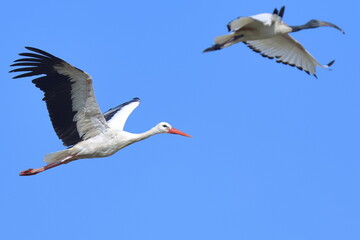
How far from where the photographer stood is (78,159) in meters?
17.1

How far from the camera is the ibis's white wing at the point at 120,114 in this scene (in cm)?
1764

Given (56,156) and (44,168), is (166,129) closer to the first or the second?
(56,156)

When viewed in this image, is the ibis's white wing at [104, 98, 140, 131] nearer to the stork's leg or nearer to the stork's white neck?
the stork's white neck

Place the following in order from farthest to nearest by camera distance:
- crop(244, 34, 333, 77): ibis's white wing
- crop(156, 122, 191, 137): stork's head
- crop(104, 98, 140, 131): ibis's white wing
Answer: crop(244, 34, 333, 77): ibis's white wing
crop(104, 98, 140, 131): ibis's white wing
crop(156, 122, 191, 137): stork's head

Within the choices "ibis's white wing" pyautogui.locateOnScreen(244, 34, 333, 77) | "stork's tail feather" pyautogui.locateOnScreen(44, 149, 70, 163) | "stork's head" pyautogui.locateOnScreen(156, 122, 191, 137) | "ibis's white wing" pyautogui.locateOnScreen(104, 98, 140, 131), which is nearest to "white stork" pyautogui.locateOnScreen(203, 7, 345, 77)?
"ibis's white wing" pyautogui.locateOnScreen(244, 34, 333, 77)

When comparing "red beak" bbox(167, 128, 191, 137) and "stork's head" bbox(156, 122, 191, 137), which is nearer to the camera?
"stork's head" bbox(156, 122, 191, 137)

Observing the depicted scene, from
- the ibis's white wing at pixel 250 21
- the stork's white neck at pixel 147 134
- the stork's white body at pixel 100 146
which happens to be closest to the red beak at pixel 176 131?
the stork's white neck at pixel 147 134

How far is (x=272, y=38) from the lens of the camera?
755 inches

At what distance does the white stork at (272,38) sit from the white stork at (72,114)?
6.78ft

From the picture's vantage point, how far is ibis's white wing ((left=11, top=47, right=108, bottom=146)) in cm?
1628

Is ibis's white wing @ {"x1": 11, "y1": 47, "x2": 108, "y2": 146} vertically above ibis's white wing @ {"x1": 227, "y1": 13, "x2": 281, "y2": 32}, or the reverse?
ibis's white wing @ {"x1": 227, "y1": 13, "x2": 281, "y2": 32}

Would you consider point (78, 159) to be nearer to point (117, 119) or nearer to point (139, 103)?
point (117, 119)

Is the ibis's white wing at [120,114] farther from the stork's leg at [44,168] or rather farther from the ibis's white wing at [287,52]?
the ibis's white wing at [287,52]

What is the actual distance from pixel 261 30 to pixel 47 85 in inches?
146
